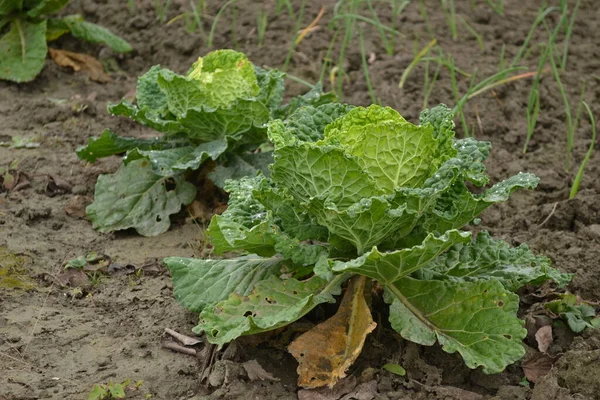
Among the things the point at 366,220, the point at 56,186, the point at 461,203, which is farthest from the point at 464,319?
the point at 56,186

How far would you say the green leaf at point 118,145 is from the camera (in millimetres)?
3973

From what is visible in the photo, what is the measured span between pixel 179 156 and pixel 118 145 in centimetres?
33

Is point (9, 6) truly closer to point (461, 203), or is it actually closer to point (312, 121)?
point (312, 121)

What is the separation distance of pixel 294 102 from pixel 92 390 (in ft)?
6.11

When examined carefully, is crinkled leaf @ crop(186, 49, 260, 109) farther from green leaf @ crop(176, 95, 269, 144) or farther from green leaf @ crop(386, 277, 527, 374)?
green leaf @ crop(386, 277, 527, 374)

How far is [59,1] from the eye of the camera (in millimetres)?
5336

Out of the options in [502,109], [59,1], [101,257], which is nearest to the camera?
[101,257]

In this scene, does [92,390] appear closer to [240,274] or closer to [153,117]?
[240,274]

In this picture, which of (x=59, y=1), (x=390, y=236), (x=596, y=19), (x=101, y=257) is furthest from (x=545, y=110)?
(x=59, y=1)

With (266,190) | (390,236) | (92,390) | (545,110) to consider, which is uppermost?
(266,190)

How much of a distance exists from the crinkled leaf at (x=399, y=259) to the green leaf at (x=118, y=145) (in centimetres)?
164

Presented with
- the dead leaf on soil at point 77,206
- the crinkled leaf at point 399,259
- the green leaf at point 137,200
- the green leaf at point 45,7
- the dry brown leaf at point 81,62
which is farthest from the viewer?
the dry brown leaf at point 81,62

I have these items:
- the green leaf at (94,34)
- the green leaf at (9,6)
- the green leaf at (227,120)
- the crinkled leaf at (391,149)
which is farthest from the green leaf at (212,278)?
the green leaf at (9,6)

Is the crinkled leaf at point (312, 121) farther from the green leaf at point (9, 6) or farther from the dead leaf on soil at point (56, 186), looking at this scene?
the green leaf at point (9, 6)
